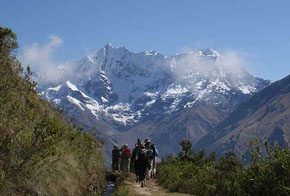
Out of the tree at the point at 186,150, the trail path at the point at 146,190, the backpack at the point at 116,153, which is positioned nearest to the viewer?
the trail path at the point at 146,190

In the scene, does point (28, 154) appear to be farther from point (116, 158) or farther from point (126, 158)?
point (116, 158)

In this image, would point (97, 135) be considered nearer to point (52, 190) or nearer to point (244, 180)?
point (52, 190)

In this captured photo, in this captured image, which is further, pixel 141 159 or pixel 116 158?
pixel 116 158

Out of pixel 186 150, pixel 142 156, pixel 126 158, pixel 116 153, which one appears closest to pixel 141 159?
pixel 142 156

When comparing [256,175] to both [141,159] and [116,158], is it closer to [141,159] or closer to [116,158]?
[141,159]

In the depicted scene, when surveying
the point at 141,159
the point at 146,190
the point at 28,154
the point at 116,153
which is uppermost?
the point at 116,153

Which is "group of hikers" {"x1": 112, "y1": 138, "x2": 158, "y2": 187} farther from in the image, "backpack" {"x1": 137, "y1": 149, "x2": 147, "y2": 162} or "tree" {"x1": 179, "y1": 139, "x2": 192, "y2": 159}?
"tree" {"x1": 179, "y1": 139, "x2": 192, "y2": 159}

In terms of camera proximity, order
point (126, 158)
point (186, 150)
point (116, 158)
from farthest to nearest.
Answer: point (186, 150) → point (116, 158) → point (126, 158)

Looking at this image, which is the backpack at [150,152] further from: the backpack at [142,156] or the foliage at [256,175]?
the foliage at [256,175]

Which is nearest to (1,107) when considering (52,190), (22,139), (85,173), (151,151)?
(22,139)

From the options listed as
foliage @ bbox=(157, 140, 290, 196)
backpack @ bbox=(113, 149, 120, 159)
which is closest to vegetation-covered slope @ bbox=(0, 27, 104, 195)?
foliage @ bbox=(157, 140, 290, 196)

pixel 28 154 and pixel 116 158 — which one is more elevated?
pixel 116 158

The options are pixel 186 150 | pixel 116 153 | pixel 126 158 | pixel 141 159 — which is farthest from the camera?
pixel 186 150

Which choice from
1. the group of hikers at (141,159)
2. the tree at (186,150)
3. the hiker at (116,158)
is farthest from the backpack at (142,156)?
the tree at (186,150)
